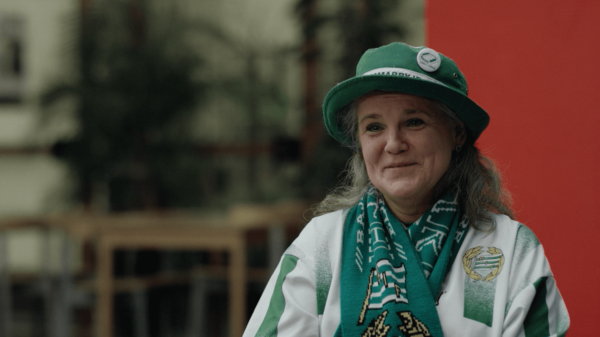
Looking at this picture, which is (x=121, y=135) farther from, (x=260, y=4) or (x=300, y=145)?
(x=260, y=4)

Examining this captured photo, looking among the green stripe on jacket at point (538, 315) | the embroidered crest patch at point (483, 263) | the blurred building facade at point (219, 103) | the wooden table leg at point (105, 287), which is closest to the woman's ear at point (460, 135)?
the embroidered crest patch at point (483, 263)

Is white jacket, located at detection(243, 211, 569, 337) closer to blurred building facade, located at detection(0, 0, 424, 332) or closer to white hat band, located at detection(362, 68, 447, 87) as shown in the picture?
white hat band, located at detection(362, 68, 447, 87)

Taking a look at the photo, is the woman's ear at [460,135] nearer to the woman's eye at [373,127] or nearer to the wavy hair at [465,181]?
the wavy hair at [465,181]

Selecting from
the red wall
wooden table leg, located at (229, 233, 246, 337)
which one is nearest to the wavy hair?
the red wall

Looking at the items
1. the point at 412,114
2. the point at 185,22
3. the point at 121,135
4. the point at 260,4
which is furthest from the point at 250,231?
the point at 260,4

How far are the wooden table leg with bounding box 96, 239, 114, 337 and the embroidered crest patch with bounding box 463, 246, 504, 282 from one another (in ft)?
9.96

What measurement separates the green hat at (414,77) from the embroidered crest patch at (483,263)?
349 mm

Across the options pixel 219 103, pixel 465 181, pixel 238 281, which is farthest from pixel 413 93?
pixel 219 103

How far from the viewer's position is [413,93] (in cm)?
153

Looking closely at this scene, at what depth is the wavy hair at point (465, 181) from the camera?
1.64m

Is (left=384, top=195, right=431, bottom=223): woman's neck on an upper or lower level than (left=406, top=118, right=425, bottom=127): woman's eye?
lower

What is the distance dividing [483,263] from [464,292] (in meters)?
0.09

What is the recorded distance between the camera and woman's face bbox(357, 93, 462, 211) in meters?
1.59

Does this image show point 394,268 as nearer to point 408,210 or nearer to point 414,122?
point 408,210
